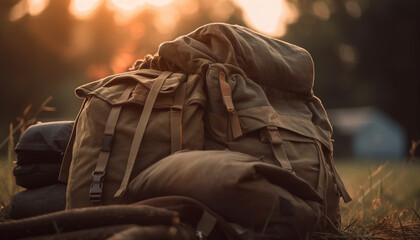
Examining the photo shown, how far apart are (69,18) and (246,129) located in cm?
2748

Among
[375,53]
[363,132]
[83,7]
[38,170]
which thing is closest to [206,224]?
[38,170]

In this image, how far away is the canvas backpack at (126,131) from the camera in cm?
245

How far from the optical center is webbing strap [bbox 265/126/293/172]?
2529mm

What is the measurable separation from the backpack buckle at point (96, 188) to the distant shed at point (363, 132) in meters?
37.3

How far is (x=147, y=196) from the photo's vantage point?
218 cm

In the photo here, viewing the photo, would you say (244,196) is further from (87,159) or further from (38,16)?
(38,16)

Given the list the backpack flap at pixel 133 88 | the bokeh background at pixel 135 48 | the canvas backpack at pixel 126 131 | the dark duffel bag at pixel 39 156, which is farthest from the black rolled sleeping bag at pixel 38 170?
the bokeh background at pixel 135 48

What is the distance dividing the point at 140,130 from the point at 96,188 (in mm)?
362

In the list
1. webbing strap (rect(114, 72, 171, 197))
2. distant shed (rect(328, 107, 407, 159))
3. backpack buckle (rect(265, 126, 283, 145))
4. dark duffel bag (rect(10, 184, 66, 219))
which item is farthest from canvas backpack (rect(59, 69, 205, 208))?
distant shed (rect(328, 107, 407, 159))

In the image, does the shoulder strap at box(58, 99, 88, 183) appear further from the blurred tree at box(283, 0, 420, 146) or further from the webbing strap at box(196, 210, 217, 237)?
the blurred tree at box(283, 0, 420, 146)

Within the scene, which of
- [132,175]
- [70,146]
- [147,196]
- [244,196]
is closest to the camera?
[244,196]

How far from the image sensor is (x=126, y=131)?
2539 millimetres

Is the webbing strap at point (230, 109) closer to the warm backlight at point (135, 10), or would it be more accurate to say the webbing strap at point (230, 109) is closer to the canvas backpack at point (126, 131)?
the canvas backpack at point (126, 131)

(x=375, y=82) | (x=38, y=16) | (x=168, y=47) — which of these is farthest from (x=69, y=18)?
(x=168, y=47)
